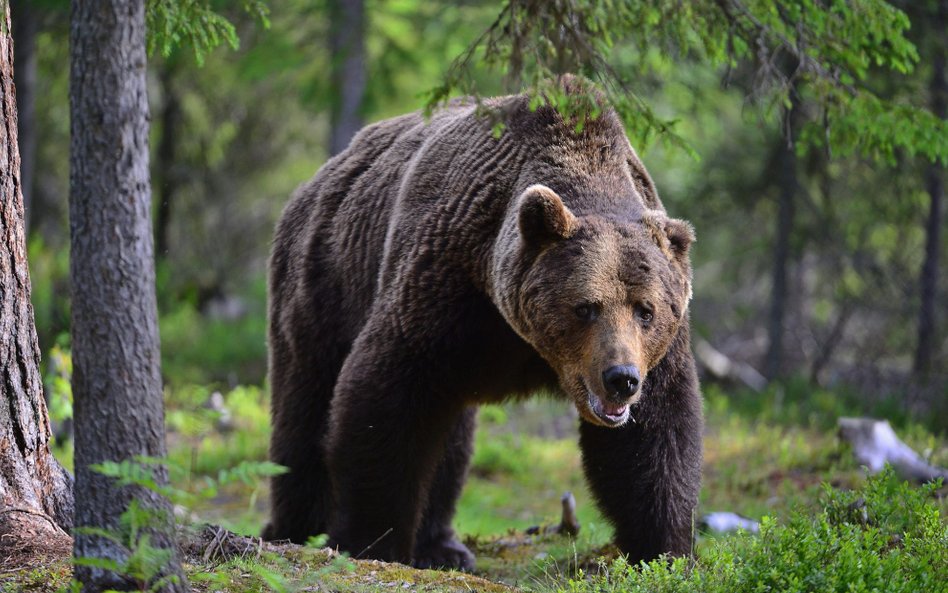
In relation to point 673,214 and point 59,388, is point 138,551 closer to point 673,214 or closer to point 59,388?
point 59,388

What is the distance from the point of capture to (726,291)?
1833 cm

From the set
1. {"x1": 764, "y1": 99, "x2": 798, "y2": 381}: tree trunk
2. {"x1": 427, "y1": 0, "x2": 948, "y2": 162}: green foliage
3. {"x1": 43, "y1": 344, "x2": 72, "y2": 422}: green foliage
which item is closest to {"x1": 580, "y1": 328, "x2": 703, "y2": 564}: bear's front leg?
{"x1": 427, "y1": 0, "x2": 948, "y2": 162}: green foliage

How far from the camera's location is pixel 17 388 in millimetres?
4652

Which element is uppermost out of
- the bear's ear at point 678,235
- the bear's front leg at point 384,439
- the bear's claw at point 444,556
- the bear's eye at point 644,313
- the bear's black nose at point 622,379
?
the bear's ear at point 678,235

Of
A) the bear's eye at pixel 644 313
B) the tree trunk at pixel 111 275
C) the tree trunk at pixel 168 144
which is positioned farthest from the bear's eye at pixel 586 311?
the tree trunk at pixel 168 144

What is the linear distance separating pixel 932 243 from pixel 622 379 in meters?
8.82

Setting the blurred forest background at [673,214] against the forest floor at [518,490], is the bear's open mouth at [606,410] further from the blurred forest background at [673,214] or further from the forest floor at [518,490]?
the blurred forest background at [673,214]

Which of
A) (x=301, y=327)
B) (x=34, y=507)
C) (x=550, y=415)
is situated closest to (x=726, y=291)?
(x=550, y=415)

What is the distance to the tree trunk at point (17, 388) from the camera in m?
4.55

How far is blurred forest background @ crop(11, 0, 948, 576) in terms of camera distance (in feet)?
35.2

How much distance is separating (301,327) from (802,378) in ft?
27.7

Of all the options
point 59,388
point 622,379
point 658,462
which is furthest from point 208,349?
point 622,379

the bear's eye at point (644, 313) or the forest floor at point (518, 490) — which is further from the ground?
the bear's eye at point (644, 313)

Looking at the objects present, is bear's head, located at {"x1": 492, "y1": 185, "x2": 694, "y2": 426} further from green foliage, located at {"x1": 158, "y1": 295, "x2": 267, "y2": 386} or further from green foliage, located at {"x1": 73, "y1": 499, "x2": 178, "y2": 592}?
green foliage, located at {"x1": 158, "y1": 295, "x2": 267, "y2": 386}
